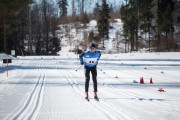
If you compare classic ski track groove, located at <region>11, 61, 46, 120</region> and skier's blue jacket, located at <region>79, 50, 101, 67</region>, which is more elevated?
skier's blue jacket, located at <region>79, 50, 101, 67</region>

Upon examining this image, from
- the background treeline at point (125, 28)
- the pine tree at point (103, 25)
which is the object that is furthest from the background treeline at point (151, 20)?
the pine tree at point (103, 25)

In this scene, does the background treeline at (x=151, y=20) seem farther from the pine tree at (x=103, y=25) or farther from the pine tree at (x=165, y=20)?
the pine tree at (x=103, y=25)

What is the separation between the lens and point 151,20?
74.2 meters

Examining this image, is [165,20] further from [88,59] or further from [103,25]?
[88,59]

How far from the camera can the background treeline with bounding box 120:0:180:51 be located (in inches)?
2635

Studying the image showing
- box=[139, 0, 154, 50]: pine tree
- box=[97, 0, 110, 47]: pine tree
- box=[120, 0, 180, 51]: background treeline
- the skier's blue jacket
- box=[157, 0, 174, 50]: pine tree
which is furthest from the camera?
box=[97, 0, 110, 47]: pine tree

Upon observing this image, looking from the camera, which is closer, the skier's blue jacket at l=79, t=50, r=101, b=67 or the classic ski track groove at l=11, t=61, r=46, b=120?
the classic ski track groove at l=11, t=61, r=46, b=120

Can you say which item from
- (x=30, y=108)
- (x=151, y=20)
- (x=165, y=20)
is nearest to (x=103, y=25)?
(x=151, y=20)

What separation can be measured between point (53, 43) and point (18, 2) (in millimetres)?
42942

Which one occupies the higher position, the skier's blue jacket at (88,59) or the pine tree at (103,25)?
the pine tree at (103,25)

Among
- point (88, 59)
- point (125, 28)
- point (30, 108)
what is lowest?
point (30, 108)

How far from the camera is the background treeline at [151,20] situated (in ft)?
220

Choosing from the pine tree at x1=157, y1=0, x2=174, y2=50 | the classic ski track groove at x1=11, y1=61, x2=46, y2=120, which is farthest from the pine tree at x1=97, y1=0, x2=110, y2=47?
the classic ski track groove at x1=11, y1=61, x2=46, y2=120

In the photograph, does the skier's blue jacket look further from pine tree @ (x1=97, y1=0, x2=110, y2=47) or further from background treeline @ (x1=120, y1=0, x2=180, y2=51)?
pine tree @ (x1=97, y1=0, x2=110, y2=47)
